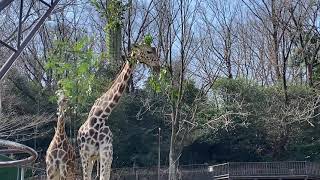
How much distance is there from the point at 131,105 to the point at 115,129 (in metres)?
2.27

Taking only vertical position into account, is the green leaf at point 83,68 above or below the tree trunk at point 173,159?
above

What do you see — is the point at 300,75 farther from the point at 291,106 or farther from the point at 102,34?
the point at 102,34

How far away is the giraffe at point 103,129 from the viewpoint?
1327 centimetres

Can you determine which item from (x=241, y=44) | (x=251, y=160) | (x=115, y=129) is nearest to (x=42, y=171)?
(x=115, y=129)

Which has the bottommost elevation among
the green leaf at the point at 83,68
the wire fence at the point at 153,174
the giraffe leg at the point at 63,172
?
the wire fence at the point at 153,174

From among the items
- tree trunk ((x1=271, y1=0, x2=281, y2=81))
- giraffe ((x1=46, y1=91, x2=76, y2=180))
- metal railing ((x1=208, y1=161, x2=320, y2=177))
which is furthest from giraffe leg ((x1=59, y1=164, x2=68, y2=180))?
tree trunk ((x1=271, y1=0, x2=281, y2=81))

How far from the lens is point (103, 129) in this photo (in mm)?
13477

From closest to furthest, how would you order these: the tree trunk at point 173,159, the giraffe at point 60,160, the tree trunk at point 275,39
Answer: the giraffe at point 60,160
the tree trunk at point 173,159
the tree trunk at point 275,39

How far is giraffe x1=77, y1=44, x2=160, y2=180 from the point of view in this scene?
43.5 ft

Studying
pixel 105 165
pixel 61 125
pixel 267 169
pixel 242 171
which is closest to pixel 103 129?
pixel 105 165

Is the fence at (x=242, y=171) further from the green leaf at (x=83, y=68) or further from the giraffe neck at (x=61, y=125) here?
the giraffe neck at (x=61, y=125)

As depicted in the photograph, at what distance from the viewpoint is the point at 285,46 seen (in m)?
37.0

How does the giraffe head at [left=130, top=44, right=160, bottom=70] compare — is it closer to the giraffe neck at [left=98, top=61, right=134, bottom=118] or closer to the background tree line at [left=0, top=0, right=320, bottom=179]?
the giraffe neck at [left=98, top=61, right=134, bottom=118]

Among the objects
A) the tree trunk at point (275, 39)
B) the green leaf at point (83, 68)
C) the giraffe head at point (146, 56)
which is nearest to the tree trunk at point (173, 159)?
the green leaf at point (83, 68)
